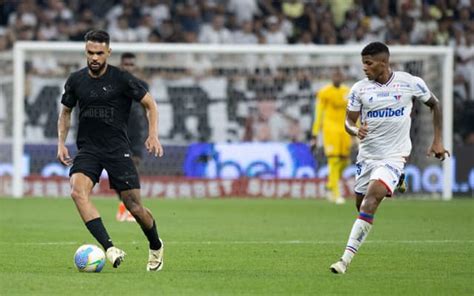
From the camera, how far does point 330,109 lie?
22.9m

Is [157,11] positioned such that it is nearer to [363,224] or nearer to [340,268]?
[363,224]

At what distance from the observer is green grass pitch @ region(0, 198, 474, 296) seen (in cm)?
981

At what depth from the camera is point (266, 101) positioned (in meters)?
26.2

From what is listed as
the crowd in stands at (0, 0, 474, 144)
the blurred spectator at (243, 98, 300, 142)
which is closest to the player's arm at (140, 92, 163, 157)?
the blurred spectator at (243, 98, 300, 142)

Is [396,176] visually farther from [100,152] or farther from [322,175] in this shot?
[322,175]

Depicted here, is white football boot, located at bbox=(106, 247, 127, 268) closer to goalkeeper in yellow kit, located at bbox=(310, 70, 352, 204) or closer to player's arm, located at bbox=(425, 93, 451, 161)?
player's arm, located at bbox=(425, 93, 451, 161)

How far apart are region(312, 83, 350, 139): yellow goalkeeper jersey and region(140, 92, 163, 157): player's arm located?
437 inches

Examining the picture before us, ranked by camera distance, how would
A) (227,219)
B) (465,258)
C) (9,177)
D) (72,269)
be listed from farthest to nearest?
(9,177), (227,219), (465,258), (72,269)

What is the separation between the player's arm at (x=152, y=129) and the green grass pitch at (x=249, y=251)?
3.64 feet

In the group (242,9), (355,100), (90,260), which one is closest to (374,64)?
(355,100)

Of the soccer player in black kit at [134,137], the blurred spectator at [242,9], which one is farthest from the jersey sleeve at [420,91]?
the blurred spectator at [242,9]

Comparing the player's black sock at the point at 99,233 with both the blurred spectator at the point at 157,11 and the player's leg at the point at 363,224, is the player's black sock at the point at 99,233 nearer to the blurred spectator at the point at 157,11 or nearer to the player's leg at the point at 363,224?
the player's leg at the point at 363,224

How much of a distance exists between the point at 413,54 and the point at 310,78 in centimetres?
229

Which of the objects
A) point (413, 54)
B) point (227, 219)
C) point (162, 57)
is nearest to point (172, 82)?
point (162, 57)
